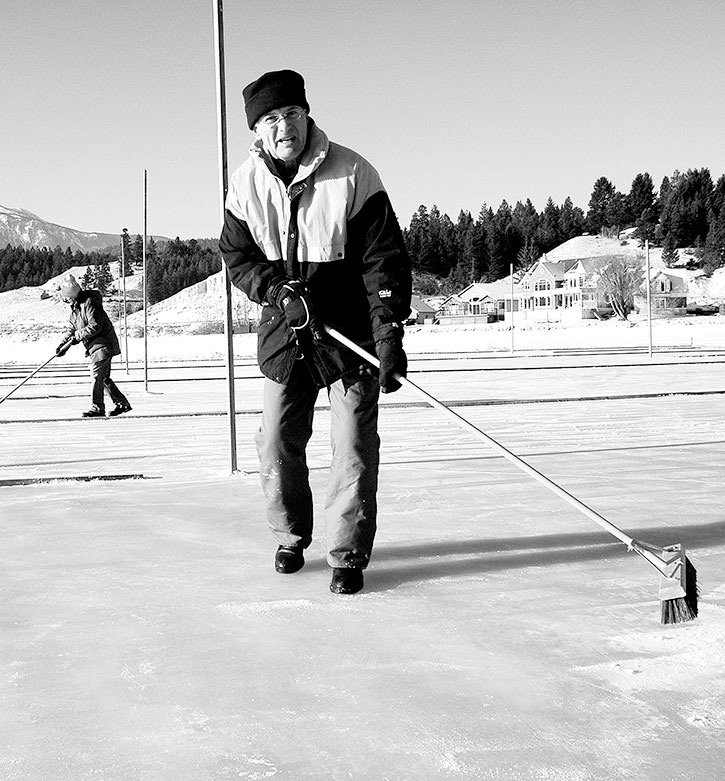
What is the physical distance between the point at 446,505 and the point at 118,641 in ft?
6.77

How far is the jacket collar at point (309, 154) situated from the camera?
307 cm

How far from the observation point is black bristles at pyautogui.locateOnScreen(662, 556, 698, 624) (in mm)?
2465

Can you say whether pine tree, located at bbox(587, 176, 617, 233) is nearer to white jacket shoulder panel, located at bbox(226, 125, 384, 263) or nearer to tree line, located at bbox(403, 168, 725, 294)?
tree line, located at bbox(403, 168, 725, 294)

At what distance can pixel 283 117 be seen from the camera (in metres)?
3.07

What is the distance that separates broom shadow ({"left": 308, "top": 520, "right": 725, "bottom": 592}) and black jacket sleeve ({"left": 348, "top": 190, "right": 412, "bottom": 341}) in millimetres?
783

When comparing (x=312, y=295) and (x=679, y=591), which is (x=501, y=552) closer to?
(x=679, y=591)

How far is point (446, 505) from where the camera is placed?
4.25 m

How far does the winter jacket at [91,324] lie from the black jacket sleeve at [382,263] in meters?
7.64

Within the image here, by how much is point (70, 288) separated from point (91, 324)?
434 mm

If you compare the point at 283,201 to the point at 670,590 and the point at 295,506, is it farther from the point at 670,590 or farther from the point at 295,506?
the point at 670,590

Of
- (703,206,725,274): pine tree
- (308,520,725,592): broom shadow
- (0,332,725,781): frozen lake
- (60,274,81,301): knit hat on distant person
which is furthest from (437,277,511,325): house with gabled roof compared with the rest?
(308,520,725,592): broom shadow

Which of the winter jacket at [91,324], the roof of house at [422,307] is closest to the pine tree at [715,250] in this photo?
the roof of house at [422,307]

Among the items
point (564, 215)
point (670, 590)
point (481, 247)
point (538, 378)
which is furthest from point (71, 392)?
point (564, 215)

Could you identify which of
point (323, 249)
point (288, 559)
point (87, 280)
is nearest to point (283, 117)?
point (323, 249)
